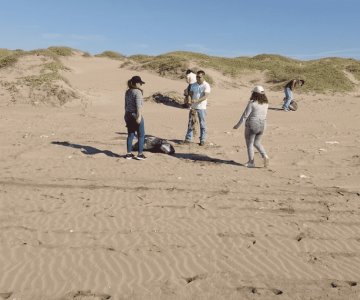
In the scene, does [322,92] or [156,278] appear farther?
[322,92]

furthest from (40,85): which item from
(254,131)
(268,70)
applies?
(268,70)

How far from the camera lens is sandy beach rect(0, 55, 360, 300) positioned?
4750mm

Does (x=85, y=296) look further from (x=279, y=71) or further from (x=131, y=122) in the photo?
(x=279, y=71)

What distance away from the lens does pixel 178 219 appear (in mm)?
6559

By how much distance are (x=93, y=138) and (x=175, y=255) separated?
825 cm

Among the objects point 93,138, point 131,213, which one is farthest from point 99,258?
point 93,138

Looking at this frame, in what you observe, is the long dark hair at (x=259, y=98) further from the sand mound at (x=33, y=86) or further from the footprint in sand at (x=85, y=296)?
the sand mound at (x=33, y=86)

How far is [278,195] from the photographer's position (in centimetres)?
777

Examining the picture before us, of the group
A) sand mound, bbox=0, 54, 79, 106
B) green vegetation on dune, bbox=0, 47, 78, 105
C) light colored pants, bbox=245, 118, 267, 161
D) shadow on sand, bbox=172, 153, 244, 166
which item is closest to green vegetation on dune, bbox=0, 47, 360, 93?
green vegetation on dune, bbox=0, 47, 78, 105

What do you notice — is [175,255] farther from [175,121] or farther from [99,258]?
[175,121]

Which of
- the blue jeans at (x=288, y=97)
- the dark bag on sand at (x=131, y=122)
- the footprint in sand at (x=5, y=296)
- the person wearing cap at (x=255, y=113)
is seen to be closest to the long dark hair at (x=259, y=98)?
the person wearing cap at (x=255, y=113)

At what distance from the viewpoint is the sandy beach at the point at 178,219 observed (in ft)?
15.6

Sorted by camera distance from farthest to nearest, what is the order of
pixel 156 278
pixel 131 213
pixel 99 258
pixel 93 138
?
pixel 93 138, pixel 131 213, pixel 99 258, pixel 156 278

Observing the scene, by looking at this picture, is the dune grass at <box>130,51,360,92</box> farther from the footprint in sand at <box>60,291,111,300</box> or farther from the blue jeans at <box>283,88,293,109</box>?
the footprint in sand at <box>60,291,111,300</box>
